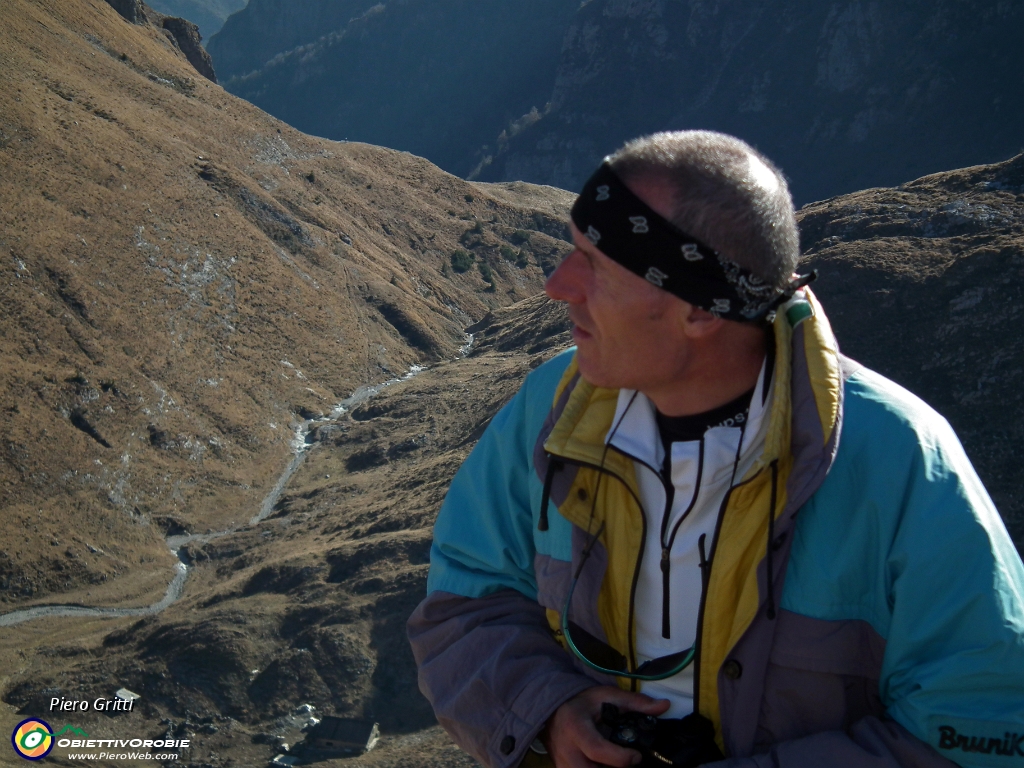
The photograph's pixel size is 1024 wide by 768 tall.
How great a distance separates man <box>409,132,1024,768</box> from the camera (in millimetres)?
1829

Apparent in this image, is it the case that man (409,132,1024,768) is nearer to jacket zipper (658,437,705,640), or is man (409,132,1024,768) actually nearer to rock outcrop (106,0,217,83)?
jacket zipper (658,437,705,640)

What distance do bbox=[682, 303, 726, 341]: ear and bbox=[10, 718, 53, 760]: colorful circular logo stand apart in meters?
10.6

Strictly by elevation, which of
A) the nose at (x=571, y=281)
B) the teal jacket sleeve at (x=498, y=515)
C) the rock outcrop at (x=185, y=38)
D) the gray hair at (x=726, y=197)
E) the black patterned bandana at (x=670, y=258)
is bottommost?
the teal jacket sleeve at (x=498, y=515)

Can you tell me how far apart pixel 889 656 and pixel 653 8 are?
96984 millimetres

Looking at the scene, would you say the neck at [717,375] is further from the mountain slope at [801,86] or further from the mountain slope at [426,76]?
the mountain slope at [426,76]

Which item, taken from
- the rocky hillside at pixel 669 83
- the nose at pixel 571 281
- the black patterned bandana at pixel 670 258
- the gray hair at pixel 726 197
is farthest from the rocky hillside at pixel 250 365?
the rocky hillside at pixel 669 83

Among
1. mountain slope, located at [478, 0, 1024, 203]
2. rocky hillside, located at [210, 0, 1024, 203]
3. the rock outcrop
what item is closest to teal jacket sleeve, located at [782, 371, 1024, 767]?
the rock outcrop

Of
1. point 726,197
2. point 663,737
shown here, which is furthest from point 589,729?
point 726,197

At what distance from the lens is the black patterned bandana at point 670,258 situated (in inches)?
80.2

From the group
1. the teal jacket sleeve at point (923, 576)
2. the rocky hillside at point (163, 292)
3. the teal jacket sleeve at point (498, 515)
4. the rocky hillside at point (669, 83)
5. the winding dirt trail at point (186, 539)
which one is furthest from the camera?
the rocky hillside at point (669, 83)

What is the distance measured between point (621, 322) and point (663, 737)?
0.94 metres

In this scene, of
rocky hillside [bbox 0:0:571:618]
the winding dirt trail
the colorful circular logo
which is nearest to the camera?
the colorful circular logo

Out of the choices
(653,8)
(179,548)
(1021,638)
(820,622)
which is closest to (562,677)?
(820,622)

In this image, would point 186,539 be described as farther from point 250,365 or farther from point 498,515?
point 498,515
